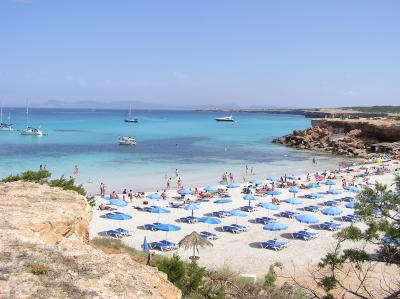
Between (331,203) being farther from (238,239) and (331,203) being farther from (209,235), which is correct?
(209,235)

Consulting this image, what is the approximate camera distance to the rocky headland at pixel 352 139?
64.4 metres

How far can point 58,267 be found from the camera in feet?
19.2

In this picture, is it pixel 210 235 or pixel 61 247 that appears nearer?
pixel 61 247

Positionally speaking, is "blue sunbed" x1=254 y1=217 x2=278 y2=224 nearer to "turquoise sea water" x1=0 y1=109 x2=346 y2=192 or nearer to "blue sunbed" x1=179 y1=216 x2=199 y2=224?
"blue sunbed" x1=179 y1=216 x2=199 y2=224

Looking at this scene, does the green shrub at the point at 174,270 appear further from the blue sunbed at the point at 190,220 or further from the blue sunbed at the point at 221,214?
the blue sunbed at the point at 221,214

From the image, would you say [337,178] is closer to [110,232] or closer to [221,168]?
[221,168]

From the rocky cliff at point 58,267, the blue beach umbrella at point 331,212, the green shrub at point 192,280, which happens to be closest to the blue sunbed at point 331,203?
the blue beach umbrella at point 331,212

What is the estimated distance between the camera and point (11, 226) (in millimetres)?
7586

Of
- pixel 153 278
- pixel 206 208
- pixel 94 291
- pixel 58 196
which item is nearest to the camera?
pixel 94 291

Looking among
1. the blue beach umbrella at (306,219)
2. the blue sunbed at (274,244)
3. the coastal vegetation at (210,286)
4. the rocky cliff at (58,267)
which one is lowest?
the blue sunbed at (274,244)

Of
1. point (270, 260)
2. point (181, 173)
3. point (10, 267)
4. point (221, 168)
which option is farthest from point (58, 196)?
point (221, 168)

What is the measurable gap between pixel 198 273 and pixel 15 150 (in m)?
52.8

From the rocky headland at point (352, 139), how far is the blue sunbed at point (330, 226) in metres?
38.7

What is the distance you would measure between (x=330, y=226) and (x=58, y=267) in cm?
1985
